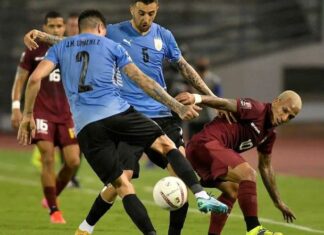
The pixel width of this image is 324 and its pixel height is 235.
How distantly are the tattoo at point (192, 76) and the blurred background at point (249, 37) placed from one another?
19.9 metres

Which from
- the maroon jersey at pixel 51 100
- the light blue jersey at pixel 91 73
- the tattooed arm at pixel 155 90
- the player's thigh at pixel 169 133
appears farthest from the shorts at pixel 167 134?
the maroon jersey at pixel 51 100

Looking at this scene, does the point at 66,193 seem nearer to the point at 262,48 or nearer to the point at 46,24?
the point at 46,24

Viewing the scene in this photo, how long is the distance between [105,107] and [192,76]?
5.67 feet

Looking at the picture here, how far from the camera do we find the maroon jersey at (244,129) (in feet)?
35.6

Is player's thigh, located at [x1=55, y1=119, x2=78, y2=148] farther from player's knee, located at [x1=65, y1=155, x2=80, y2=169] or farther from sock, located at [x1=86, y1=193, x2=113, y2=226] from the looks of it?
sock, located at [x1=86, y1=193, x2=113, y2=226]

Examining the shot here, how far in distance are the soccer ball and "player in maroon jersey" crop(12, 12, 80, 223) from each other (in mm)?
3339

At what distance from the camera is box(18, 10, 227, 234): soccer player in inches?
397

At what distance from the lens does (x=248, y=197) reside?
10.5 metres

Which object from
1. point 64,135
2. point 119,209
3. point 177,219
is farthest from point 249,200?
point 119,209

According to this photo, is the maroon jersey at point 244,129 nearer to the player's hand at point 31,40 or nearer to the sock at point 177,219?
the sock at point 177,219

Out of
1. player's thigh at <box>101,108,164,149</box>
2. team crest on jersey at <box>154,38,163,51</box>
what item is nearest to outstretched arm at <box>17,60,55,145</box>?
player's thigh at <box>101,108,164,149</box>

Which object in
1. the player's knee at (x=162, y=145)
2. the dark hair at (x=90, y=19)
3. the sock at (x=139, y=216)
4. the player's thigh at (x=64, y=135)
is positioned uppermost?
the dark hair at (x=90, y=19)

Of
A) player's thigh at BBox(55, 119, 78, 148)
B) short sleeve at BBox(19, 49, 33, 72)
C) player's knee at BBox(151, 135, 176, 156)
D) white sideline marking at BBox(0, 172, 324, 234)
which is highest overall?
short sleeve at BBox(19, 49, 33, 72)

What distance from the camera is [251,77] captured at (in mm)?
32281
